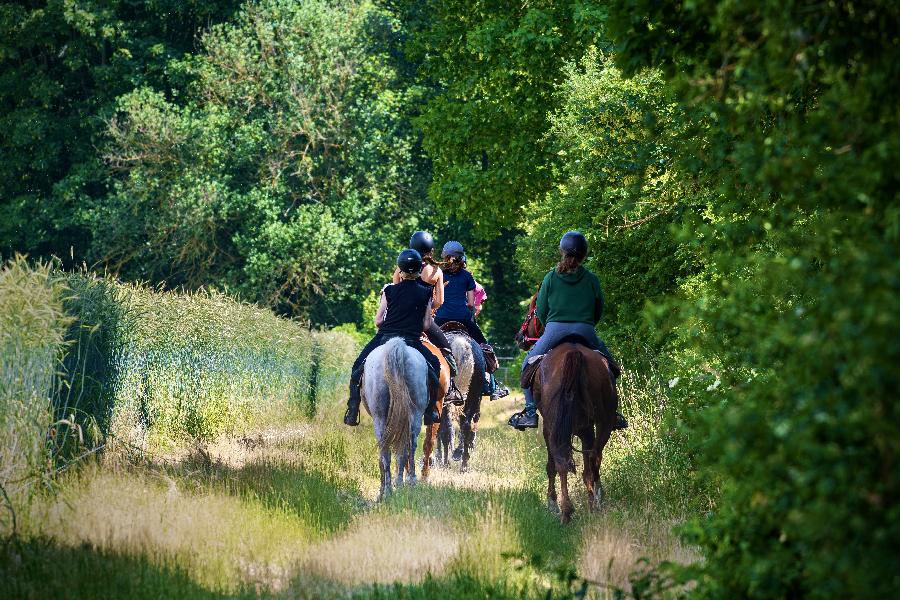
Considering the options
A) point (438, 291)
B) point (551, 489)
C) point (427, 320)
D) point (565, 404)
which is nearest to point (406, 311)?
point (427, 320)

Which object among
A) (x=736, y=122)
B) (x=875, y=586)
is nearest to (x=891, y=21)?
(x=736, y=122)

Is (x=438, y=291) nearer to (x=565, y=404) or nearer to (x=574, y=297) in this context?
(x=574, y=297)

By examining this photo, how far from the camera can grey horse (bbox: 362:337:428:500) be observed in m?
10.8

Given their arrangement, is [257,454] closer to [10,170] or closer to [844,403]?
[844,403]

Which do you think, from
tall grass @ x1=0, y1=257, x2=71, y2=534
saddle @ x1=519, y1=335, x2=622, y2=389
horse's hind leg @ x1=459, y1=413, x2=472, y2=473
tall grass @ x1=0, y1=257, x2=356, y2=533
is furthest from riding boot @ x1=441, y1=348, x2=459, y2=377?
tall grass @ x1=0, y1=257, x2=71, y2=534

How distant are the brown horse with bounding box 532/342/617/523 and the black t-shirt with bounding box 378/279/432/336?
163cm

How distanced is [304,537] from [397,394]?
234cm

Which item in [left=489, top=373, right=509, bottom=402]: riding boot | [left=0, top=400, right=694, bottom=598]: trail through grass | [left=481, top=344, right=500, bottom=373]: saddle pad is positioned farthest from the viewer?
[left=489, top=373, right=509, bottom=402]: riding boot

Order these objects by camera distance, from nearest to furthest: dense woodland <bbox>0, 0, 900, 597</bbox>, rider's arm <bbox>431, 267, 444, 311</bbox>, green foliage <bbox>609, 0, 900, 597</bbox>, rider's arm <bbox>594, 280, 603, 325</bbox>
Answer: green foliage <bbox>609, 0, 900, 597</bbox> → dense woodland <bbox>0, 0, 900, 597</bbox> → rider's arm <bbox>594, 280, 603, 325</bbox> → rider's arm <bbox>431, 267, 444, 311</bbox>

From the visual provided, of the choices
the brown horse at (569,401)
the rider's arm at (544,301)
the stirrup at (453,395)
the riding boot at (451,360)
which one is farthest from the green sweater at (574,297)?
the stirrup at (453,395)

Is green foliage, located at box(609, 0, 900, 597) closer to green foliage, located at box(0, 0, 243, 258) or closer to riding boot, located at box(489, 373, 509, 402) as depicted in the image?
riding boot, located at box(489, 373, 509, 402)

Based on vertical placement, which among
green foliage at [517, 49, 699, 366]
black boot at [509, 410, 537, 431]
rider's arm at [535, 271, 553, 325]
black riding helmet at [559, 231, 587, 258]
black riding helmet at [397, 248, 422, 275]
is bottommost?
black boot at [509, 410, 537, 431]

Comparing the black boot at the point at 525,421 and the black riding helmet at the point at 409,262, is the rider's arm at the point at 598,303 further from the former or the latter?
the black riding helmet at the point at 409,262

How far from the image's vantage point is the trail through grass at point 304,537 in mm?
6785
